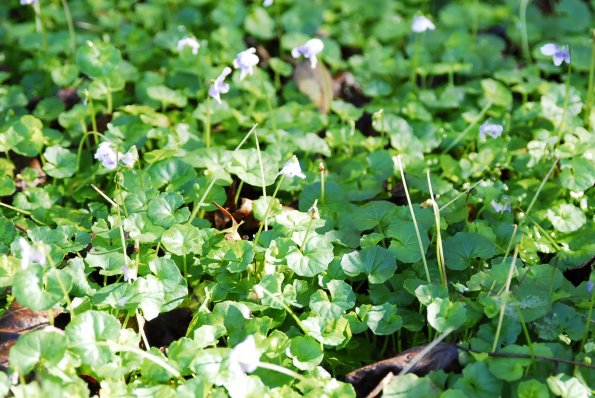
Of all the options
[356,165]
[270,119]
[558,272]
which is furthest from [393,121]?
[558,272]

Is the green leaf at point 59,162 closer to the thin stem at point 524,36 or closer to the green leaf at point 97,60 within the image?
the green leaf at point 97,60

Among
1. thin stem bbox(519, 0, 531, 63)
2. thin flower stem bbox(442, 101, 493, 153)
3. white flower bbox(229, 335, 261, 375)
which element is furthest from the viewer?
thin stem bbox(519, 0, 531, 63)

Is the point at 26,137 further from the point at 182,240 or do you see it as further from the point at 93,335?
the point at 93,335

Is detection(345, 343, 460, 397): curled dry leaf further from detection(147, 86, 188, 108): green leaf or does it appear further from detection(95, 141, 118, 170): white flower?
detection(147, 86, 188, 108): green leaf

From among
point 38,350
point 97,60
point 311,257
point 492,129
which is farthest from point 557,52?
point 38,350

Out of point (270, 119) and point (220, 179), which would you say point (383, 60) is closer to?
point (270, 119)

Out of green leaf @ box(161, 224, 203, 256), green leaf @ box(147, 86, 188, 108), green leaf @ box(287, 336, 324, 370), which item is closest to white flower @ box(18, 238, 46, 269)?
green leaf @ box(161, 224, 203, 256)

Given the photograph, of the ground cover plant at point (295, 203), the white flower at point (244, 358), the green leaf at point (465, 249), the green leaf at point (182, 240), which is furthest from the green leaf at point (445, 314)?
the green leaf at point (182, 240)
